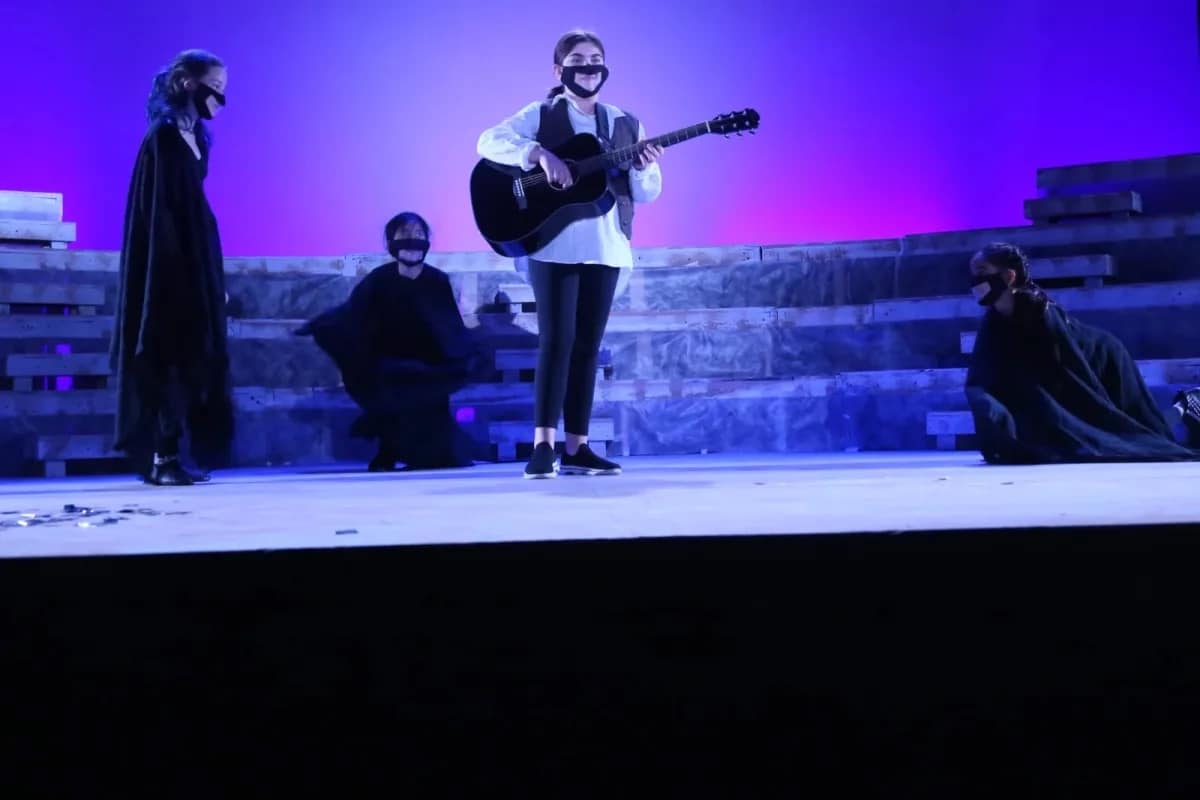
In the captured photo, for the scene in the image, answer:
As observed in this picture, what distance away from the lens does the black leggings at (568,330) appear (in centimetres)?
348

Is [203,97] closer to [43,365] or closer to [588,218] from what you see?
[588,218]

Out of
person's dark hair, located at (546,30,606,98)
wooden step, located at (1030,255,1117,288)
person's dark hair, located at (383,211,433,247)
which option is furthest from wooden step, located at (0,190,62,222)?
wooden step, located at (1030,255,1117,288)

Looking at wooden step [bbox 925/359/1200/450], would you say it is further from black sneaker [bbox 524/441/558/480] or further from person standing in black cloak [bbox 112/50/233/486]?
person standing in black cloak [bbox 112/50/233/486]

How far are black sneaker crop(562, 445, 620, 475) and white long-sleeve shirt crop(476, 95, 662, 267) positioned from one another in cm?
61

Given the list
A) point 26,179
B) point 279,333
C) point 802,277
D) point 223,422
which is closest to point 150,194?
point 223,422

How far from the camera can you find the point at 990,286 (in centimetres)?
384

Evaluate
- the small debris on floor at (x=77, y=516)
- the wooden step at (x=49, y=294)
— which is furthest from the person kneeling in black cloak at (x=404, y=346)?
the small debris on floor at (x=77, y=516)

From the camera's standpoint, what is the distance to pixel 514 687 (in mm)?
1193

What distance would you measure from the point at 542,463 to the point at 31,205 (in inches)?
140

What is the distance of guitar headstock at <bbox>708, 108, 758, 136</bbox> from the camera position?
3701 millimetres

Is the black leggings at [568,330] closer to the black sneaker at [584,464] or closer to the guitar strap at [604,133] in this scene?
the black sneaker at [584,464]

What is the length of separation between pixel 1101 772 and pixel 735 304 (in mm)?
4787

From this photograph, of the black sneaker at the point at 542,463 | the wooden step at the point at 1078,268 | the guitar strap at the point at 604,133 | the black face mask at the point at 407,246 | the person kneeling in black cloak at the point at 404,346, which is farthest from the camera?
the wooden step at the point at 1078,268

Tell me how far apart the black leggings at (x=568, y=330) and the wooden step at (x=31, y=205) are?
10.7 feet
